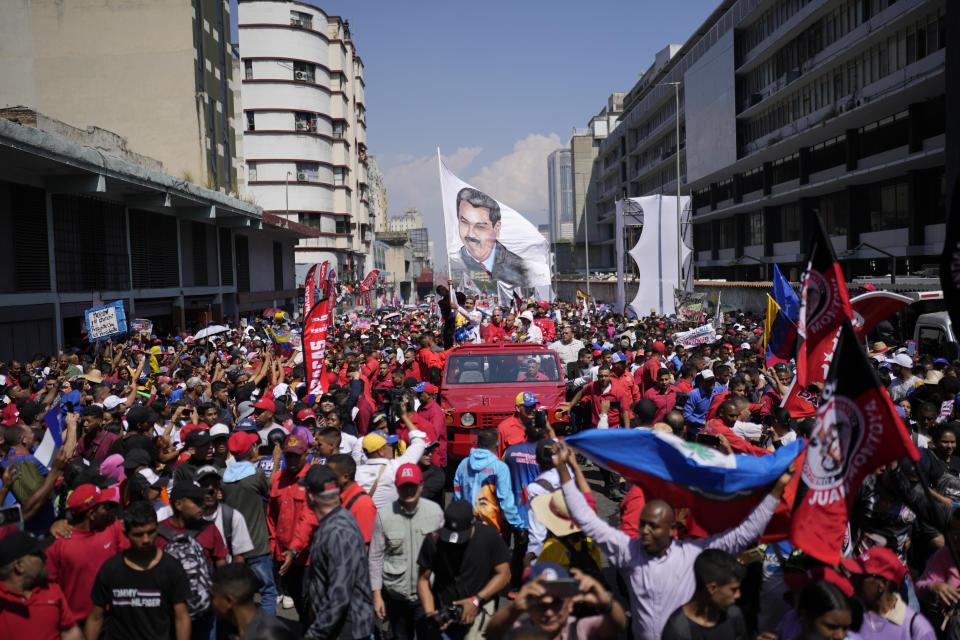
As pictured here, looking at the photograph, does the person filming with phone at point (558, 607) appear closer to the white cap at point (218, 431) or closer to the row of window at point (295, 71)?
the white cap at point (218, 431)

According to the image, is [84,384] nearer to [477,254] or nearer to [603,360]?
[603,360]

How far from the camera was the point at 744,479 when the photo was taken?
4387 mm

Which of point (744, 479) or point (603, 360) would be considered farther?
point (603, 360)

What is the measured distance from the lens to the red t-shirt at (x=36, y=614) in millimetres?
4160

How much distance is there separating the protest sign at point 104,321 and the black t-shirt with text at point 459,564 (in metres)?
10.4

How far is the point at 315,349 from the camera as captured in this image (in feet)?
35.9

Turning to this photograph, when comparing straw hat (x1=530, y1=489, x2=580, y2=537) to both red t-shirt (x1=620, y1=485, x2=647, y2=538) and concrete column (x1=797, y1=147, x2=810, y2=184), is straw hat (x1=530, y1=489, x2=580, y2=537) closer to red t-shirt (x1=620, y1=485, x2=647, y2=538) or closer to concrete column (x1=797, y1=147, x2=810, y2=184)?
red t-shirt (x1=620, y1=485, x2=647, y2=538)

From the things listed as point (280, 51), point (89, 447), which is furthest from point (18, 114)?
point (280, 51)

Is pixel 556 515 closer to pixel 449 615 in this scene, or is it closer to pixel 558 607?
pixel 449 615

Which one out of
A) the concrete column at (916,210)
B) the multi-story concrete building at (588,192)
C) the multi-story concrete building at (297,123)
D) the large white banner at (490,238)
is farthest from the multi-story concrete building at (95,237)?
the multi-story concrete building at (588,192)

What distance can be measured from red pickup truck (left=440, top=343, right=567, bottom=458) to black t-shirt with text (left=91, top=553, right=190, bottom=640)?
18.3 feet

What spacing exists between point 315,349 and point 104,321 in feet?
15.8

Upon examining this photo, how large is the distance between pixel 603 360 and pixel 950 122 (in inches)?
492

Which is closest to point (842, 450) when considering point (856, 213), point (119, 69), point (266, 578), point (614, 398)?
point (266, 578)
